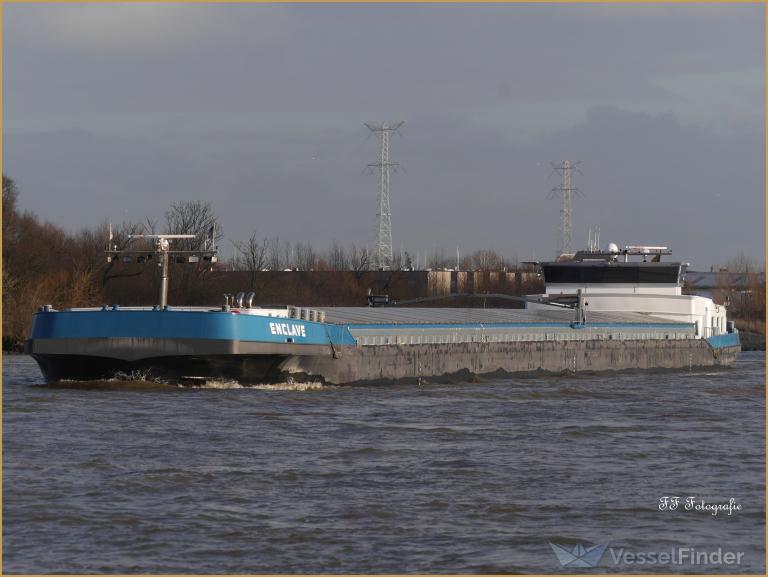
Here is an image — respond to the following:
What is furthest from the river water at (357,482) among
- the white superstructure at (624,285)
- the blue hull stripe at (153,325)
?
the white superstructure at (624,285)

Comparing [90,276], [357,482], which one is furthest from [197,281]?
[357,482]

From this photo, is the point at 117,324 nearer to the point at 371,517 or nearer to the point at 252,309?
the point at 252,309

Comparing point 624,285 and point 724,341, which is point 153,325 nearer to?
point 624,285

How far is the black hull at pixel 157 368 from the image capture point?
31.2 metres

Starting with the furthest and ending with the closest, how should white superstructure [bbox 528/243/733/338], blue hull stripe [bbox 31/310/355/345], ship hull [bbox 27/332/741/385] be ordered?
white superstructure [bbox 528/243/733/338] → ship hull [bbox 27/332/741/385] → blue hull stripe [bbox 31/310/355/345]

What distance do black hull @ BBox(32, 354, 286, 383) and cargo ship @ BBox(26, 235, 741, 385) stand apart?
0.03 m

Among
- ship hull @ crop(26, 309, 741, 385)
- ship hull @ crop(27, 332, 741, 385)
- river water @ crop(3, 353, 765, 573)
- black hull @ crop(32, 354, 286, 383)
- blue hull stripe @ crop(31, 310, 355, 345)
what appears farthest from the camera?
ship hull @ crop(27, 332, 741, 385)

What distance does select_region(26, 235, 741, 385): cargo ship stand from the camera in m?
31.0

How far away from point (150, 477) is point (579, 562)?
23.3 ft

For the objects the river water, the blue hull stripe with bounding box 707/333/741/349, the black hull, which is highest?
the black hull

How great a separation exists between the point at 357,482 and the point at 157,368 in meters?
12.2

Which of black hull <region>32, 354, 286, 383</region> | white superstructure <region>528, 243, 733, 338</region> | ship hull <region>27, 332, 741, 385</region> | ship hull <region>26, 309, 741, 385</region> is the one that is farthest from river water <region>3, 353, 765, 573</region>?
white superstructure <region>528, 243, 733, 338</region>

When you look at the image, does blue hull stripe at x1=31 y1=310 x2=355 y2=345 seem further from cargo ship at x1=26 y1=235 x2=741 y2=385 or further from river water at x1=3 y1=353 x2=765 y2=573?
river water at x1=3 y1=353 x2=765 y2=573

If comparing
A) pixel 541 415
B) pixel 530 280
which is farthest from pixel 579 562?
pixel 530 280
